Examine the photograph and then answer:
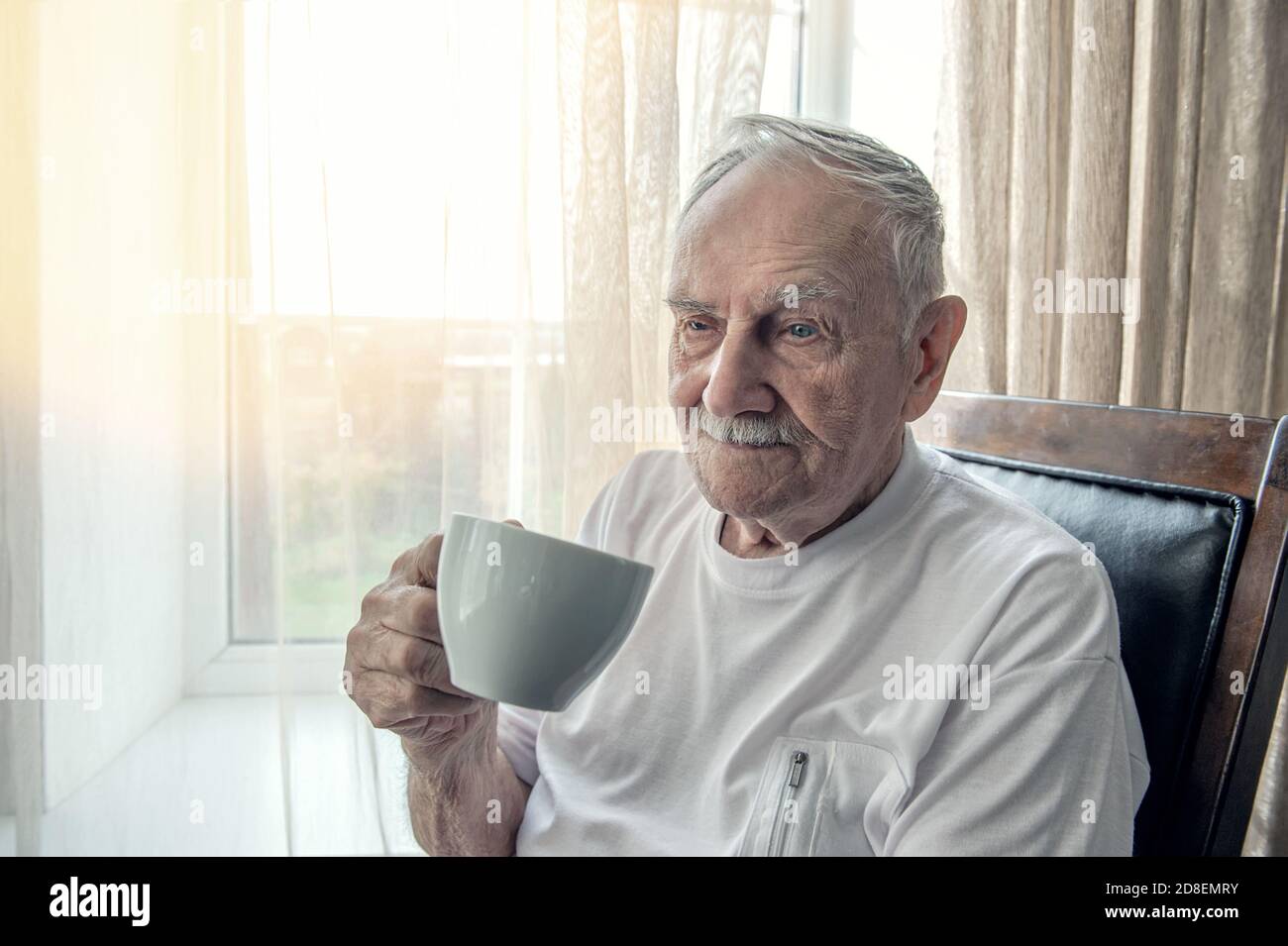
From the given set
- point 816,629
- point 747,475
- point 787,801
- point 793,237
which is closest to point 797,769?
point 787,801

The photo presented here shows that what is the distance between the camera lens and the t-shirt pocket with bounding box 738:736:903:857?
0.82 meters

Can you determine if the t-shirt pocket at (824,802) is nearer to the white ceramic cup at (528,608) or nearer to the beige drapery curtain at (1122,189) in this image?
the white ceramic cup at (528,608)

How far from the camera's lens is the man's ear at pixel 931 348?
98 cm

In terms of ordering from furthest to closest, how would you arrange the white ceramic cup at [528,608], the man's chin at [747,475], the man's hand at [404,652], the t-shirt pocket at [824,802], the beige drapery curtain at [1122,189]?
the beige drapery curtain at [1122,189] < the man's chin at [747,475] < the t-shirt pocket at [824,802] < the man's hand at [404,652] < the white ceramic cup at [528,608]

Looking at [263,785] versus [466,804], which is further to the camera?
[263,785]

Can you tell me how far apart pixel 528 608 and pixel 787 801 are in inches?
16.1

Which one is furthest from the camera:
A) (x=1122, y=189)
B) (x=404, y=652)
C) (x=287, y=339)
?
(x=1122, y=189)

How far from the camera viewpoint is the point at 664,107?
5.44 feet

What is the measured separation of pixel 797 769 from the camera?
2.82ft

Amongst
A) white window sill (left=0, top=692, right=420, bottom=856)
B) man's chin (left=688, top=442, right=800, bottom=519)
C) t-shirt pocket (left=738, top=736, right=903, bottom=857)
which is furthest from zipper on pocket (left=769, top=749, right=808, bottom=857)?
white window sill (left=0, top=692, right=420, bottom=856)

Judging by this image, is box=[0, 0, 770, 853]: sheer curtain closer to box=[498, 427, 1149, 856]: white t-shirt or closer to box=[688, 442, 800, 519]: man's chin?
box=[498, 427, 1149, 856]: white t-shirt

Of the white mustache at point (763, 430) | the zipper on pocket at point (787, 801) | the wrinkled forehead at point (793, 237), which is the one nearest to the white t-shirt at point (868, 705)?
the zipper on pocket at point (787, 801)

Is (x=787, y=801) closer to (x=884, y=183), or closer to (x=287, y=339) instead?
(x=884, y=183)

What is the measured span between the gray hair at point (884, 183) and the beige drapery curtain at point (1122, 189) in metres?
0.89
